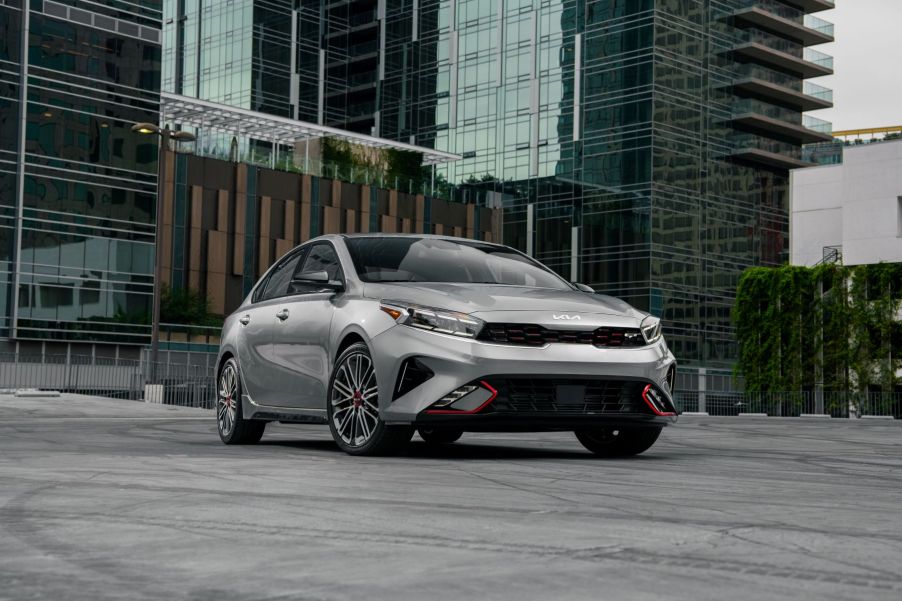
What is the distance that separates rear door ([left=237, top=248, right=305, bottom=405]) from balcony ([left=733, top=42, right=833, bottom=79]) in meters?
70.9

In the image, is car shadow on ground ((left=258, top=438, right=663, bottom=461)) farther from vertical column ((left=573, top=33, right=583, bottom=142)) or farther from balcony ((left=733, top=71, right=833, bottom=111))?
balcony ((left=733, top=71, right=833, bottom=111))

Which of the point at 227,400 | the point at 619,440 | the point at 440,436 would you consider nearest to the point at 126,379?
the point at 227,400

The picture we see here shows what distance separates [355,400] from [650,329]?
2161 mm

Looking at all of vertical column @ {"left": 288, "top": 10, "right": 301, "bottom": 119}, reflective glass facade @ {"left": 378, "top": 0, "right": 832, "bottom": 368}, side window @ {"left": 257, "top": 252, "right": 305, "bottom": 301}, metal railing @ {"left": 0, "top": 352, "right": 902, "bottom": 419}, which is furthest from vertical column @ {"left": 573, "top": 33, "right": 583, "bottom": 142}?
side window @ {"left": 257, "top": 252, "right": 305, "bottom": 301}

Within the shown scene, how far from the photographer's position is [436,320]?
356 inches

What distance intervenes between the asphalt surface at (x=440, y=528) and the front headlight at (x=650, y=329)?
37.2 inches

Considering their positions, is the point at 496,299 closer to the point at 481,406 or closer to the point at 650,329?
the point at 481,406

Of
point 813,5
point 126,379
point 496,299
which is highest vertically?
point 813,5

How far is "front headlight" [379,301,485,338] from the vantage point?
29.3 ft

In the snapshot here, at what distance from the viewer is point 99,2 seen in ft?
188

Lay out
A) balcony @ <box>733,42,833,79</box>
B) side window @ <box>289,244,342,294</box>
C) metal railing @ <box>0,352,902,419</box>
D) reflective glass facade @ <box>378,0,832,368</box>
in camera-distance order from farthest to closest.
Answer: balcony @ <box>733,42,833,79</box>, reflective glass facade @ <box>378,0,832,368</box>, metal railing @ <box>0,352,902,419</box>, side window @ <box>289,244,342,294</box>

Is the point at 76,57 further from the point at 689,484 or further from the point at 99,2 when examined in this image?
the point at 689,484

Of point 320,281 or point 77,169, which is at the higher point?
point 77,169

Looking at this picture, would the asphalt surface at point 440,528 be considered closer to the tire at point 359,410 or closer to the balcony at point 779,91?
the tire at point 359,410
